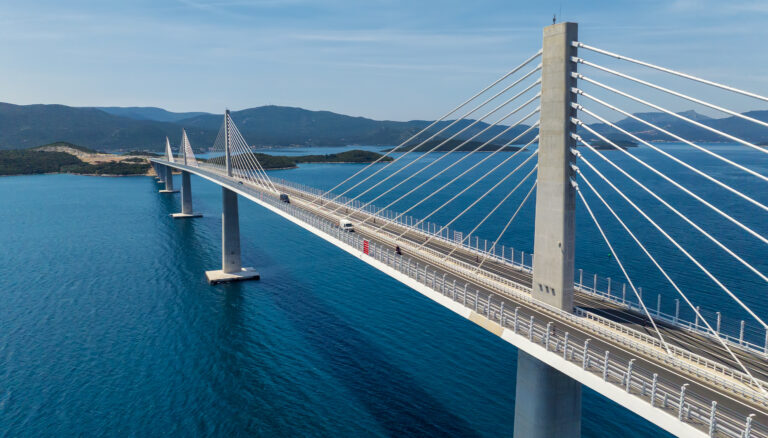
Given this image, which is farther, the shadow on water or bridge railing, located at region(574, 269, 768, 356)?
the shadow on water

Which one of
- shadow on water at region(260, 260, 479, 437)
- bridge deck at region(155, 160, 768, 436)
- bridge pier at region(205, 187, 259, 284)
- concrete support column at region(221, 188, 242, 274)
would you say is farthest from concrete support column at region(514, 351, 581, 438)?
concrete support column at region(221, 188, 242, 274)

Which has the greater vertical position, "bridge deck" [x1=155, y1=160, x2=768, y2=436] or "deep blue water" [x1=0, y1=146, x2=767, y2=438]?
"bridge deck" [x1=155, y1=160, x2=768, y2=436]

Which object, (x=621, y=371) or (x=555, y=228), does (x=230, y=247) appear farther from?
(x=621, y=371)

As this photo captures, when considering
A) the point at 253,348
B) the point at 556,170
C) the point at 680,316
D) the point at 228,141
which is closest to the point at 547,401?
the point at 556,170

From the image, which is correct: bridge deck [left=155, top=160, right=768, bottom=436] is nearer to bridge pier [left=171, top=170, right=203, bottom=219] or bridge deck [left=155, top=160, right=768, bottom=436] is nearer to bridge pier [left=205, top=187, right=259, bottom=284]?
bridge pier [left=205, top=187, right=259, bottom=284]

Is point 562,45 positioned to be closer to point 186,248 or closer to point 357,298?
point 357,298
